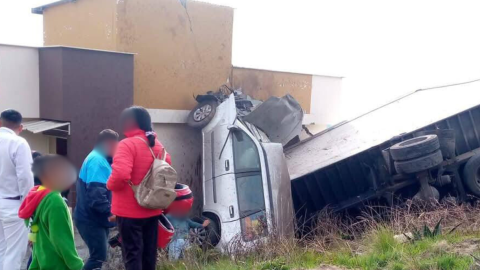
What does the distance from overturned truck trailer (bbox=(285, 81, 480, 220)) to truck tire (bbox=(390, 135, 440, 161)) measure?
19 mm

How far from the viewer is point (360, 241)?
6.38 metres

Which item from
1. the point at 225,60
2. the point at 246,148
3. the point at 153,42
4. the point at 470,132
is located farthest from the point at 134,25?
the point at 470,132

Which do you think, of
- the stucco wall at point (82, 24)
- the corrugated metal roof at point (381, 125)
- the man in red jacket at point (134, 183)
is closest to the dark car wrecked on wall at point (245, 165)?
the corrugated metal roof at point (381, 125)

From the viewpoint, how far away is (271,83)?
12469mm

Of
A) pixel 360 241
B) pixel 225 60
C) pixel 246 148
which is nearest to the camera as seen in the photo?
pixel 360 241

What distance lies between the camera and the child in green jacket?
13.6ft

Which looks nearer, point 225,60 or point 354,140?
point 354,140

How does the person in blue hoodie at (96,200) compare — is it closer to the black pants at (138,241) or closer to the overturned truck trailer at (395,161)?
the black pants at (138,241)

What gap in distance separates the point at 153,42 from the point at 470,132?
18.1ft

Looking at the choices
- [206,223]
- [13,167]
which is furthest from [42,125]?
[13,167]

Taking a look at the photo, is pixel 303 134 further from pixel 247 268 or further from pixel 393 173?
pixel 247 268

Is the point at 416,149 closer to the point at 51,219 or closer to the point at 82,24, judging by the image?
the point at 51,219

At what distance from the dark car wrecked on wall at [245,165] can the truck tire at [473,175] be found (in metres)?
2.52

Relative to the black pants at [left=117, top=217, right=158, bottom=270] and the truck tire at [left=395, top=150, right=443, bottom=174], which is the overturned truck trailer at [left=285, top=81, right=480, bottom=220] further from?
the black pants at [left=117, top=217, right=158, bottom=270]
